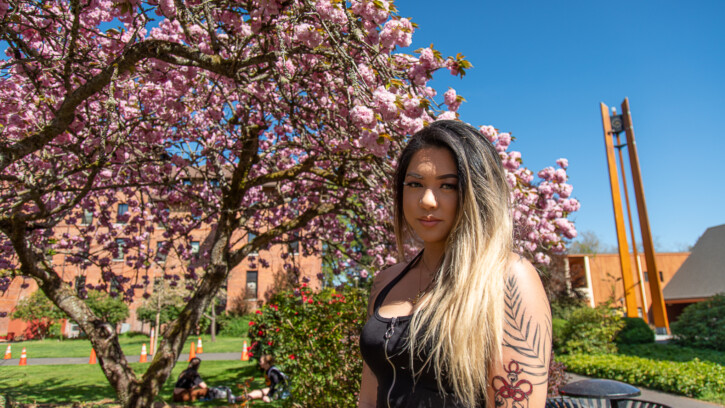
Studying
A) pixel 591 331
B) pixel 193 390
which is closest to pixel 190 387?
pixel 193 390

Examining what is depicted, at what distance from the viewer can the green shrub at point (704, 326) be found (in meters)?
11.1

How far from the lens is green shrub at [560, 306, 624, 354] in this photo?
13.1 metres

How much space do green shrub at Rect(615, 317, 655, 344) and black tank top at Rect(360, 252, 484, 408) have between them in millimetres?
→ 15193

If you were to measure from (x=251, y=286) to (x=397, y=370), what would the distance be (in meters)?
29.3

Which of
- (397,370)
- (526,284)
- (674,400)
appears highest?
(526,284)

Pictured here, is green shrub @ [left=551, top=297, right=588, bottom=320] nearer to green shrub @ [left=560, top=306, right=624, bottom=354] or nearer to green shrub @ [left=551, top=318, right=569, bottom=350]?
green shrub @ [left=551, top=318, right=569, bottom=350]

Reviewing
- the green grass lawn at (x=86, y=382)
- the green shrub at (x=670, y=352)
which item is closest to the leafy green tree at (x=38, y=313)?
the green grass lawn at (x=86, y=382)

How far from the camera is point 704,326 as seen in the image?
11500mm

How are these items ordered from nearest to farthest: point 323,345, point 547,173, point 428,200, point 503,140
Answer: point 428,200
point 503,140
point 323,345
point 547,173

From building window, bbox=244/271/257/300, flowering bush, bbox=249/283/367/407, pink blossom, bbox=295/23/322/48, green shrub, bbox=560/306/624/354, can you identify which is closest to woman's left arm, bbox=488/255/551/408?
pink blossom, bbox=295/23/322/48

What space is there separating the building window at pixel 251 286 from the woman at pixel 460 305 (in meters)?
28.5

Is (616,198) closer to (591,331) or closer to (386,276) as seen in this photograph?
(591,331)

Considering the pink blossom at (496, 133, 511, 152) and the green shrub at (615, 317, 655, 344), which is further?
the green shrub at (615, 317, 655, 344)

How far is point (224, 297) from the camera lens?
→ 27.9 m
